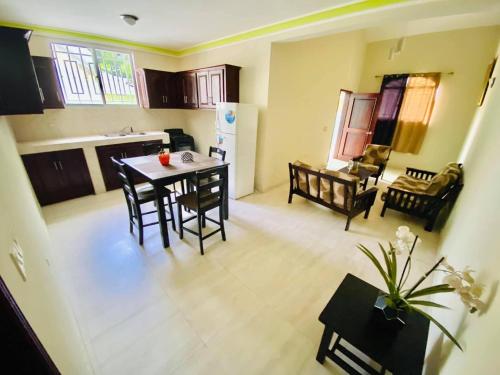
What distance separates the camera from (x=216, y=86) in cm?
377

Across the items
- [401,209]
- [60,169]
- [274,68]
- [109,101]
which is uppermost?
[274,68]

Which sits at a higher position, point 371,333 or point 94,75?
point 94,75

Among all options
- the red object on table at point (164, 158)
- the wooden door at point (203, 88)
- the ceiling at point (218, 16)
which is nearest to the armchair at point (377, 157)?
the ceiling at point (218, 16)

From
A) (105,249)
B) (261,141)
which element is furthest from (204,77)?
(105,249)

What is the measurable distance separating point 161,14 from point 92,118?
7.96 feet

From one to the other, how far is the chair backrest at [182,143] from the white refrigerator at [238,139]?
1732mm

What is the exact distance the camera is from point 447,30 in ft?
14.8

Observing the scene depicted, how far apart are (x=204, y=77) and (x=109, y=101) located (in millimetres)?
1968

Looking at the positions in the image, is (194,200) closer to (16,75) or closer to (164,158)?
(164,158)

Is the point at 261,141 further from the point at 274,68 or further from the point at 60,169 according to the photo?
the point at 60,169

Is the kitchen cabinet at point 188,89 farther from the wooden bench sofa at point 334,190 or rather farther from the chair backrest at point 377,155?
the chair backrest at point 377,155

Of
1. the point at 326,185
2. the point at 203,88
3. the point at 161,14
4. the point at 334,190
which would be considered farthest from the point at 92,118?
the point at 334,190

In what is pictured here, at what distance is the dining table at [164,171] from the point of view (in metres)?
2.25

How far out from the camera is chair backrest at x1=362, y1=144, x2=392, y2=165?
4496mm
